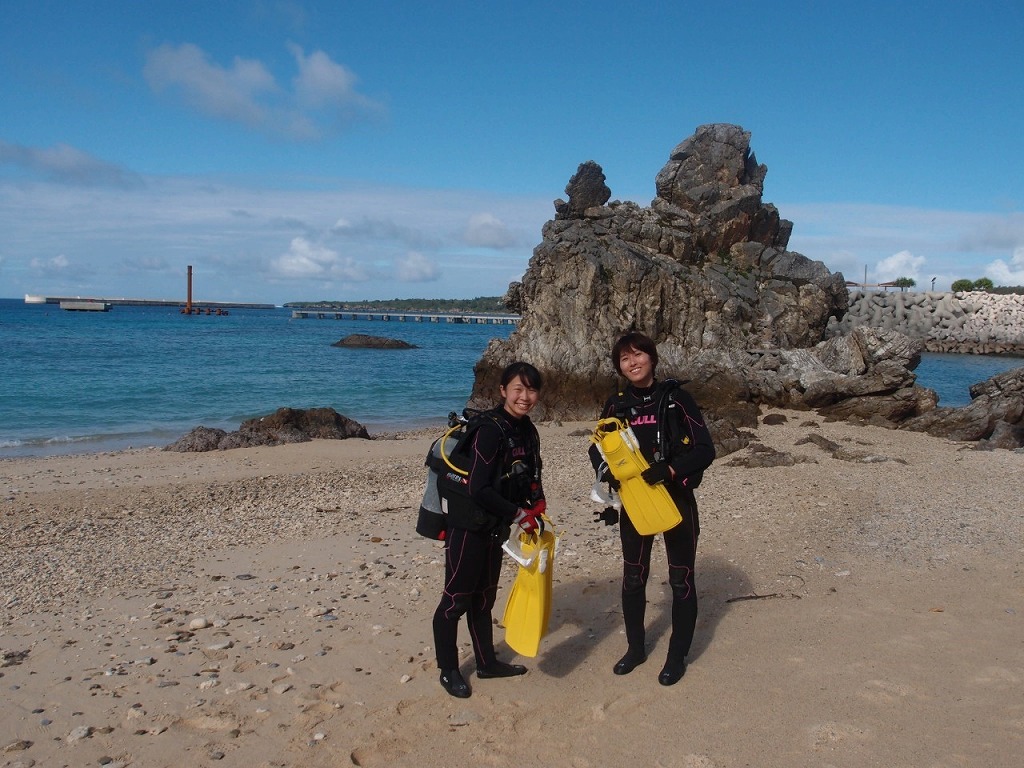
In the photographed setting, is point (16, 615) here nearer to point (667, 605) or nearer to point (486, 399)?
point (667, 605)

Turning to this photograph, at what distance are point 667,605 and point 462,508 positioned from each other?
8.33ft

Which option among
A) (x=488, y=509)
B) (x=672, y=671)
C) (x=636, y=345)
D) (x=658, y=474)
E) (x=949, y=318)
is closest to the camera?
(x=488, y=509)

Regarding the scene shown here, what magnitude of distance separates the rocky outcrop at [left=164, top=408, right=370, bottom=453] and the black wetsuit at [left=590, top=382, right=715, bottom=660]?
510 inches

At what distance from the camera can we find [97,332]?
68125 mm

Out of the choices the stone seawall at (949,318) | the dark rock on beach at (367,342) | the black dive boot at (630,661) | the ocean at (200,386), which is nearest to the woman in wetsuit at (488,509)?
the black dive boot at (630,661)

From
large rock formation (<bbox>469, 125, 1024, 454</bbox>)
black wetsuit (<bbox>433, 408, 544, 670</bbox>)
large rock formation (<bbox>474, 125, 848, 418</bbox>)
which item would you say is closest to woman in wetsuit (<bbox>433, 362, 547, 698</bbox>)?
black wetsuit (<bbox>433, 408, 544, 670</bbox>)

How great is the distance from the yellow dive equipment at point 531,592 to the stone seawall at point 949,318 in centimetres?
5451

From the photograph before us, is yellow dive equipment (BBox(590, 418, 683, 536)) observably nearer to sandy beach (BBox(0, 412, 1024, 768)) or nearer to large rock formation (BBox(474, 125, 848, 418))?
sandy beach (BBox(0, 412, 1024, 768))

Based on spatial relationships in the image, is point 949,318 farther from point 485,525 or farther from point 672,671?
point 485,525

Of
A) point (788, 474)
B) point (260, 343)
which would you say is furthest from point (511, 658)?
point (260, 343)

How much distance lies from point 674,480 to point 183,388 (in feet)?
87.9

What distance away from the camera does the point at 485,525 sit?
4.45 metres

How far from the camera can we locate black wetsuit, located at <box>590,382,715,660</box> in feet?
15.1

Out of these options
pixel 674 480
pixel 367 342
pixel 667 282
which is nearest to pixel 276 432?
pixel 667 282
